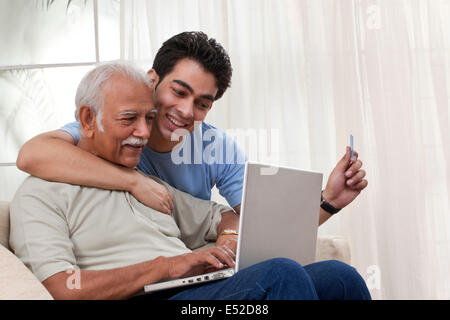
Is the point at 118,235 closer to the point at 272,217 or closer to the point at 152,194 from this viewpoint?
the point at 152,194

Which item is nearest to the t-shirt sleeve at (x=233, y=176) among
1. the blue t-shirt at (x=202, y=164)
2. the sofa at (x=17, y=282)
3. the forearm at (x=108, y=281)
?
the blue t-shirt at (x=202, y=164)

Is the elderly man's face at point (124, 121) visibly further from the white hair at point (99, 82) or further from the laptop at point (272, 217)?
the laptop at point (272, 217)

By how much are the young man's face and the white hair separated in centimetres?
23

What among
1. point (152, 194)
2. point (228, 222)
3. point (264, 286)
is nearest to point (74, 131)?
point (152, 194)

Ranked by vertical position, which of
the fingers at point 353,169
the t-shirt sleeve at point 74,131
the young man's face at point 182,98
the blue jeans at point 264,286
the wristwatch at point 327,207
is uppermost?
the young man's face at point 182,98

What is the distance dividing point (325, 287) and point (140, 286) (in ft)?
1.59

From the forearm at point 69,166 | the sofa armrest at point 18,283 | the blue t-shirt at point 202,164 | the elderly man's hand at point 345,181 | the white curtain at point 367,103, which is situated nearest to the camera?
the sofa armrest at point 18,283

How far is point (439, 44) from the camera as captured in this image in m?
2.41

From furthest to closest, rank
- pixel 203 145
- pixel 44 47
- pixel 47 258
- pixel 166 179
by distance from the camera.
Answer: pixel 44 47 < pixel 203 145 < pixel 166 179 < pixel 47 258

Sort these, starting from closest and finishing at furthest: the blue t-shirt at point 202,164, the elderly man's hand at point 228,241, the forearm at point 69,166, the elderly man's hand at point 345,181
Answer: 1. the forearm at point 69,166
2. the elderly man's hand at point 228,241
3. the elderly man's hand at point 345,181
4. the blue t-shirt at point 202,164

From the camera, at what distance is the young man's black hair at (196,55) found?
→ 168 cm

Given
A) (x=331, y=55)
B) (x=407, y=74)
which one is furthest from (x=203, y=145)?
(x=407, y=74)

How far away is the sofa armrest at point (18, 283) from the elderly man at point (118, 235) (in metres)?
0.06
